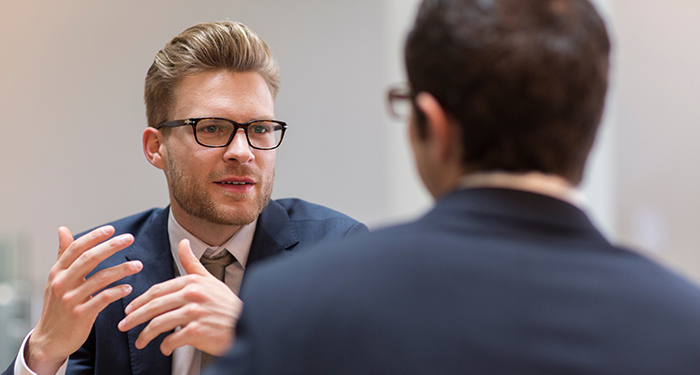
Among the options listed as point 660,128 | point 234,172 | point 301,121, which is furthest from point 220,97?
point 660,128

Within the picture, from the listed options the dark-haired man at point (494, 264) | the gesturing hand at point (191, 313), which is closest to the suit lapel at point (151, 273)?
the gesturing hand at point (191, 313)

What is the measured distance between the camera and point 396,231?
58 centimetres

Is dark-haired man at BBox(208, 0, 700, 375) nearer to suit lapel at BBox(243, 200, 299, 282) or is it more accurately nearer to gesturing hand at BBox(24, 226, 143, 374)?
gesturing hand at BBox(24, 226, 143, 374)

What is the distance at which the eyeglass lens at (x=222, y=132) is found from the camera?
4.74ft

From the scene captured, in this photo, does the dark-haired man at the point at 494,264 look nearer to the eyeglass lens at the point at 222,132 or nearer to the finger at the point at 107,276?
the finger at the point at 107,276

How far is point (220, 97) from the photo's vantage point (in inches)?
57.2

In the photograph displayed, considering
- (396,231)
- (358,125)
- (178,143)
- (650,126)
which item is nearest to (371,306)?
(396,231)

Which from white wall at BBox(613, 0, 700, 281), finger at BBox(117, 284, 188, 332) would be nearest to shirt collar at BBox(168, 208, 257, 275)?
finger at BBox(117, 284, 188, 332)

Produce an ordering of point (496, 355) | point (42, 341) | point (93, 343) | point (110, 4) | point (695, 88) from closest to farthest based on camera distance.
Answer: point (496, 355), point (42, 341), point (93, 343), point (110, 4), point (695, 88)

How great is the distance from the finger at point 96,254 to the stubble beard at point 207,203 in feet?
1.00

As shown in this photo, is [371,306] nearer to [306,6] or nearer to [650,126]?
[306,6]

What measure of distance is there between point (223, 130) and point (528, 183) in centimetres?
98

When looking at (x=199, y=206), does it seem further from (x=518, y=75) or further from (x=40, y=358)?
(x=518, y=75)

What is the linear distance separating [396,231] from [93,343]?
3.57ft
